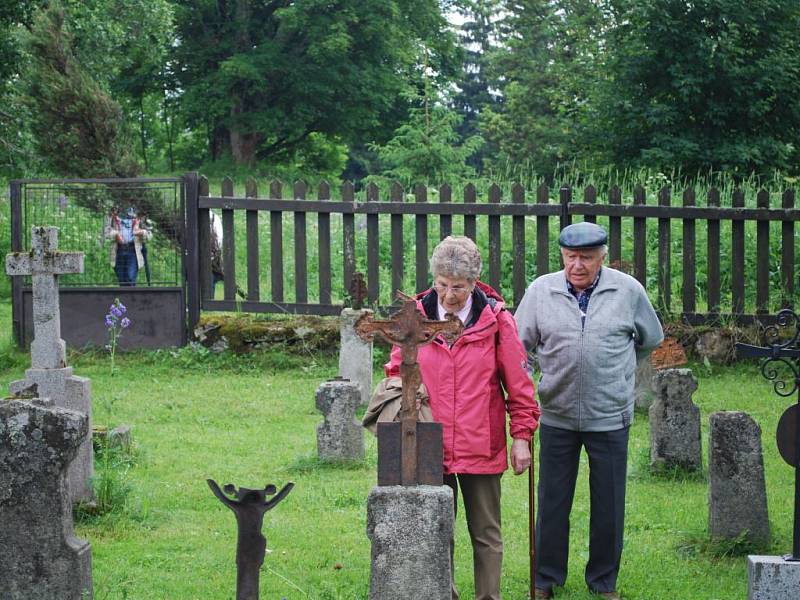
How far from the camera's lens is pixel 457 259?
5145 mm

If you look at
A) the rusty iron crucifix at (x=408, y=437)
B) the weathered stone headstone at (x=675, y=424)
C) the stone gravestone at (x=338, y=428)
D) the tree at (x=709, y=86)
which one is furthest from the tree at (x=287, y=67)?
the rusty iron crucifix at (x=408, y=437)

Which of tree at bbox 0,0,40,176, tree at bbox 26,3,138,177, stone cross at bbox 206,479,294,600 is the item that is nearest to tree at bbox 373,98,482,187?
tree at bbox 26,3,138,177

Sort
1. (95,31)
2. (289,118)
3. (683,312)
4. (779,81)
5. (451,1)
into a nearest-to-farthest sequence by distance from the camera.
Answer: (683,312) < (779,81) < (95,31) < (289,118) < (451,1)

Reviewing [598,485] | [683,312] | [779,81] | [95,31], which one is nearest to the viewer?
[598,485]

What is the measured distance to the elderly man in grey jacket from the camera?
5973 mm

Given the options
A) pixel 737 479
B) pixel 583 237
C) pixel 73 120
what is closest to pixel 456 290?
pixel 583 237

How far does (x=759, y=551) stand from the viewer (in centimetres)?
680

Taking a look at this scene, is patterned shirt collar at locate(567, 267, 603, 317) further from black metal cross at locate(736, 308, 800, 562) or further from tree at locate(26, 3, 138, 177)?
tree at locate(26, 3, 138, 177)

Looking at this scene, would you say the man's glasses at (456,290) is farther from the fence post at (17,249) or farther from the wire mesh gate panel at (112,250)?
the fence post at (17,249)

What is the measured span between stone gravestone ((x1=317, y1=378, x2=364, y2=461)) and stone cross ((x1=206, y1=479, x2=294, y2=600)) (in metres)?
4.07

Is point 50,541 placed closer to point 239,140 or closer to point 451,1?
point 239,140

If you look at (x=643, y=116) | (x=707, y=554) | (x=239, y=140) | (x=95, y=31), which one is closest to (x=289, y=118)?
(x=239, y=140)

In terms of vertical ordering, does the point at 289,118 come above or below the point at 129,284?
above

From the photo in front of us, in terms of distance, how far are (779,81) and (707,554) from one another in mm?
17353
